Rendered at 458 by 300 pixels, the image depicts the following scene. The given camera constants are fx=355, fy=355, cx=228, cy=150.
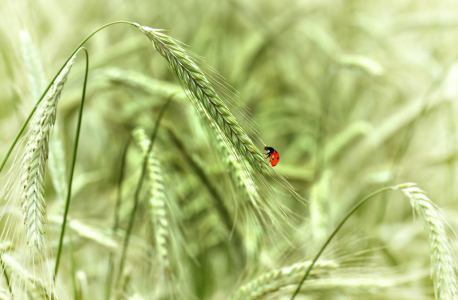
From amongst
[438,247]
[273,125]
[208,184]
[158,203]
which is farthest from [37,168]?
[273,125]

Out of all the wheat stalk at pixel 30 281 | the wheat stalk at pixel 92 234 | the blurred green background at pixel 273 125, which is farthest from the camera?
the blurred green background at pixel 273 125

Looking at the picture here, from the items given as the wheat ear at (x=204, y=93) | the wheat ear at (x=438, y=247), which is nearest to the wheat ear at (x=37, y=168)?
the wheat ear at (x=204, y=93)

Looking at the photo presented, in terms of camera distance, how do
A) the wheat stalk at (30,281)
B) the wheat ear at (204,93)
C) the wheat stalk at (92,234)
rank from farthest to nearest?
the wheat stalk at (92,234) < the wheat stalk at (30,281) < the wheat ear at (204,93)

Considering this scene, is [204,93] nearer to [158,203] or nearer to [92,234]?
[158,203]

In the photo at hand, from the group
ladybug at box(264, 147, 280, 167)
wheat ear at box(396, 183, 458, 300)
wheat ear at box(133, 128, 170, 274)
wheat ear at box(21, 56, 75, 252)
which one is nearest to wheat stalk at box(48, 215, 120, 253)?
wheat ear at box(133, 128, 170, 274)

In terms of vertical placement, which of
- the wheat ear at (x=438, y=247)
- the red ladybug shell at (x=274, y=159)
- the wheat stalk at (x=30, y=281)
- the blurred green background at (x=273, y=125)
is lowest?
the wheat stalk at (x=30, y=281)

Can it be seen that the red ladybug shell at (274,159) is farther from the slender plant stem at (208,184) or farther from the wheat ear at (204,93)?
the slender plant stem at (208,184)
